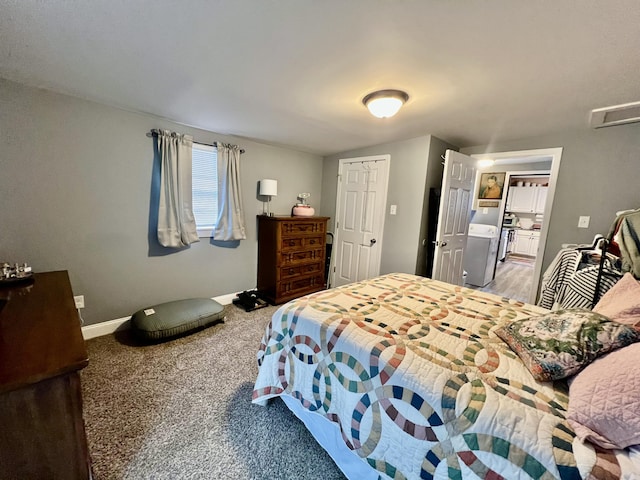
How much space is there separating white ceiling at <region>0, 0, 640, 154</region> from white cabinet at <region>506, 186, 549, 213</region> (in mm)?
5890

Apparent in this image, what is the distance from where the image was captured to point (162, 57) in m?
1.54

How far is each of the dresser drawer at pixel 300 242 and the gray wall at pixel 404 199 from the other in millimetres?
961

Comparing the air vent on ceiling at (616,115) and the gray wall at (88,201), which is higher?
the air vent on ceiling at (616,115)

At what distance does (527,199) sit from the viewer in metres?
7.12

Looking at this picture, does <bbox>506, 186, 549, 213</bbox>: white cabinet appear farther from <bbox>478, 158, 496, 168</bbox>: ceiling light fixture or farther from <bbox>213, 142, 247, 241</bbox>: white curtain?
<bbox>213, 142, 247, 241</bbox>: white curtain

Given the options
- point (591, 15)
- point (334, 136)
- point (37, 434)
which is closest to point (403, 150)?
point (334, 136)

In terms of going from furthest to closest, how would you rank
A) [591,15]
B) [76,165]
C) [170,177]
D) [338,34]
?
[170,177], [76,165], [338,34], [591,15]

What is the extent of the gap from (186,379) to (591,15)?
314 cm

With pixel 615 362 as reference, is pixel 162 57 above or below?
above

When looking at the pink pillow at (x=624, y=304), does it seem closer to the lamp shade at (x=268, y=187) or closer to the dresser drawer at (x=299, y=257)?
the dresser drawer at (x=299, y=257)

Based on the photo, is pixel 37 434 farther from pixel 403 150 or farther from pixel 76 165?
pixel 403 150

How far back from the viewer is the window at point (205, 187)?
298 centimetres

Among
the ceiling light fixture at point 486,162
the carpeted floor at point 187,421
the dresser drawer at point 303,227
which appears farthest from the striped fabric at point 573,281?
the dresser drawer at point 303,227

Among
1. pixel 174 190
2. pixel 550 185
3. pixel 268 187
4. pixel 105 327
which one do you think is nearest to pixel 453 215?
pixel 550 185
